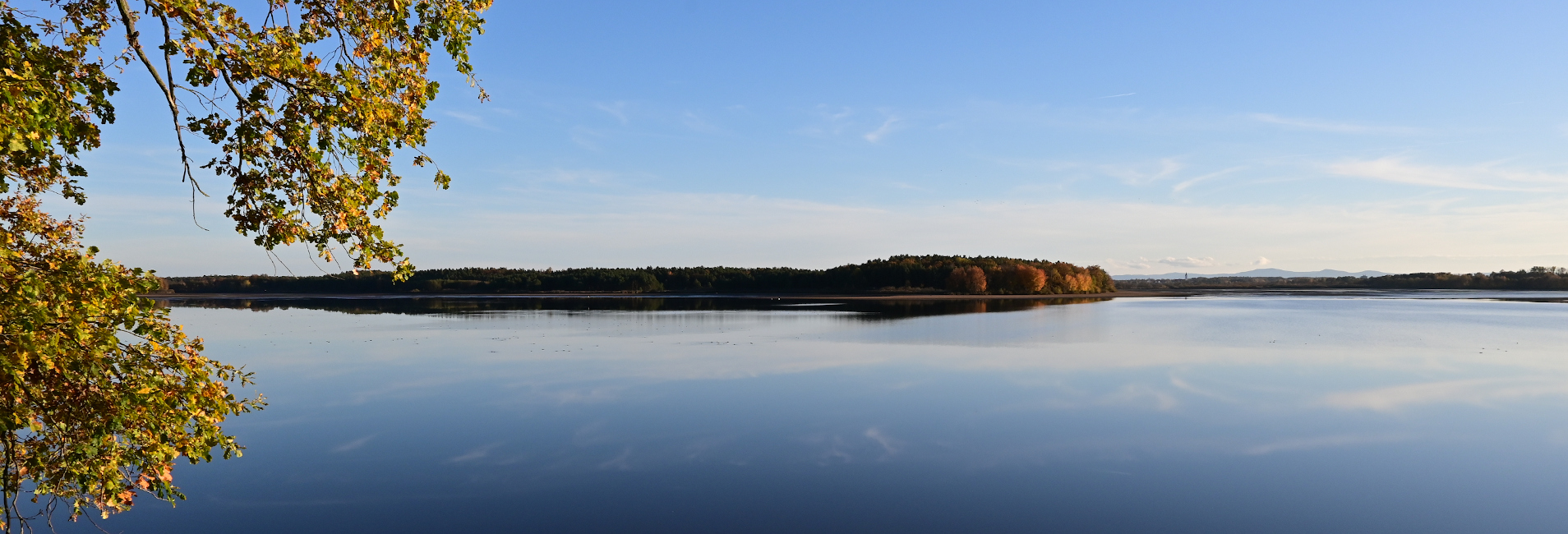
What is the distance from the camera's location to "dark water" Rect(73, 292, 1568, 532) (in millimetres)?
7645

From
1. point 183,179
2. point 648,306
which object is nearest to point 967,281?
point 648,306

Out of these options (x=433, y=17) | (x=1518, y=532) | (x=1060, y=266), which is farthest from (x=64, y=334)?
(x=1060, y=266)

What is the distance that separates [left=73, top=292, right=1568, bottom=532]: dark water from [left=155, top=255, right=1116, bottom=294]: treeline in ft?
250

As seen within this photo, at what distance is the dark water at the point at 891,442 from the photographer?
764 cm

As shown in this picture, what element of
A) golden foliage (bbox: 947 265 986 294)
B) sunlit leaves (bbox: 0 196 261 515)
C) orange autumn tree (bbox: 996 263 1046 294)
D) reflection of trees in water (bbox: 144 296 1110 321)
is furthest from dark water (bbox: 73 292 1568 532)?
orange autumn tree (bbox: 996 263 1046 294)

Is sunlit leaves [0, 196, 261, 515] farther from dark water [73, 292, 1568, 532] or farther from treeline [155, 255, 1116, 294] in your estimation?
treeline [155, 255, 1116, 294]

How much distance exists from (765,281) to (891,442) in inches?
3735

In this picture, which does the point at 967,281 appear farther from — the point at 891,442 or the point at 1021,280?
the point at 891,442

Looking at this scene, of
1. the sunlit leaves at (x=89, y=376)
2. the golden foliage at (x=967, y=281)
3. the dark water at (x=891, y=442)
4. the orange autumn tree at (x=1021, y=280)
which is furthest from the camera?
the orange autumn tree at (x=1021, y=280)

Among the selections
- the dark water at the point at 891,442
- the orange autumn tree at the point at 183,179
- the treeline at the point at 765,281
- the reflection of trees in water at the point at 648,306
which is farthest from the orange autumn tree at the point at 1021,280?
the orange autumn tree at the point at 183,179

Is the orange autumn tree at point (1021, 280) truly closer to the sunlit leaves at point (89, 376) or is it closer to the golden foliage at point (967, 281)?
the golden foliage at point (967, 281)

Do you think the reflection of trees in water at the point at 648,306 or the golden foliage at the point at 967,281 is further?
the golden foliage at the point at 967,281

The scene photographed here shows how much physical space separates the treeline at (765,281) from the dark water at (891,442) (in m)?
76.2

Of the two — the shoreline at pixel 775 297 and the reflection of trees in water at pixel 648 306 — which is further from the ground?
the shoreline at pixel 775 297
